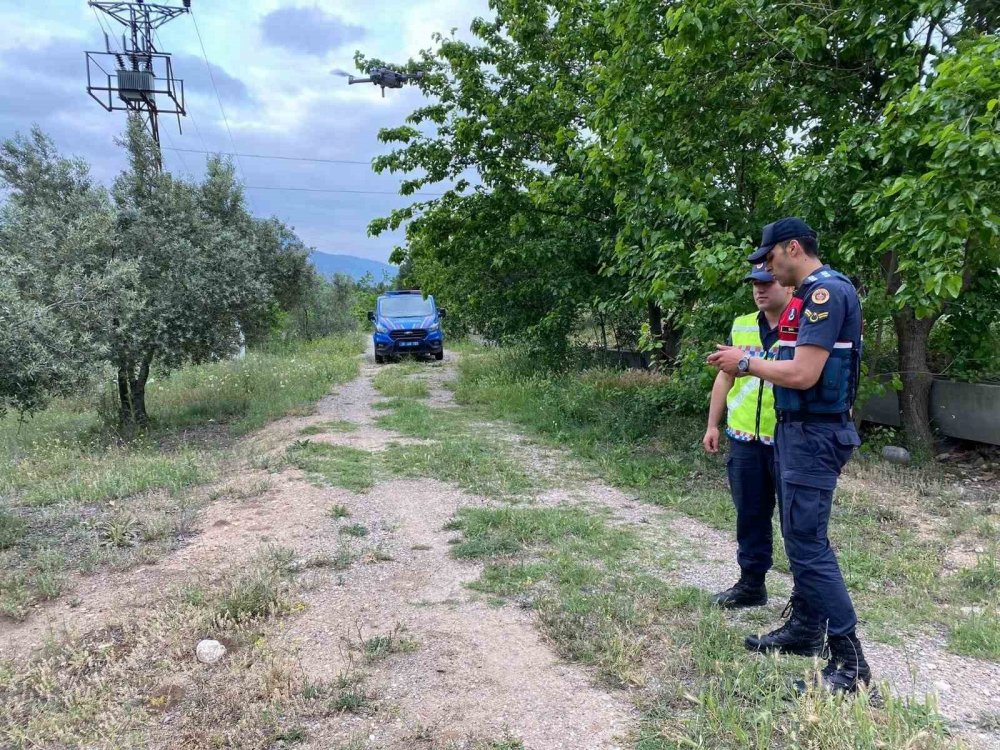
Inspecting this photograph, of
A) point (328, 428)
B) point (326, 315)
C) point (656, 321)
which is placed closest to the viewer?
point (328, 428)

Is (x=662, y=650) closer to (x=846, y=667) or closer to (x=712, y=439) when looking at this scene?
(x=846, y=667)

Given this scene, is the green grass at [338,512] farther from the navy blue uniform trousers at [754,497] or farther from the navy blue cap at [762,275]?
the navy blue cap at [762,275]

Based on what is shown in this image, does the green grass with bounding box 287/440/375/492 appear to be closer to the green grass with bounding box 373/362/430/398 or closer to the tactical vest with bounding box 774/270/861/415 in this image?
the tactical vest with bounding box 774/270/861/415

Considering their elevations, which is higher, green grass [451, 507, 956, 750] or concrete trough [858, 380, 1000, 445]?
concrete trough [858, 380, 1000, 445]

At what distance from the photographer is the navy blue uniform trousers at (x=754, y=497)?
332cm

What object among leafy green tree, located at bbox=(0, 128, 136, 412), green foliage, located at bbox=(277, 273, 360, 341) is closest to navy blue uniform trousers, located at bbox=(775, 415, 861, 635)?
leafy green tree, located at bbox=(0, 128, 136, 412)

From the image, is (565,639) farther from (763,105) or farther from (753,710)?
(763,105)

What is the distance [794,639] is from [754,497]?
2.32ft

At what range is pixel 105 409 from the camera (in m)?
11.0

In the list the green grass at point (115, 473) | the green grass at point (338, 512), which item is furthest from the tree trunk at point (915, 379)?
the green grass at point (115, 473)

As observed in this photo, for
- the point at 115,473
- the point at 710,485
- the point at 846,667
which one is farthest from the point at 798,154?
the point at 115,473

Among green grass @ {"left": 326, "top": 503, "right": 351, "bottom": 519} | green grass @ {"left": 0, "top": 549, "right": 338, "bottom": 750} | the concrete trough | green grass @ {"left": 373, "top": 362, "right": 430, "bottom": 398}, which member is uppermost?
the concrete trough

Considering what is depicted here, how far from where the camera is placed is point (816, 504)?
274 centimetres

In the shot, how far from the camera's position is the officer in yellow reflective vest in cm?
313
